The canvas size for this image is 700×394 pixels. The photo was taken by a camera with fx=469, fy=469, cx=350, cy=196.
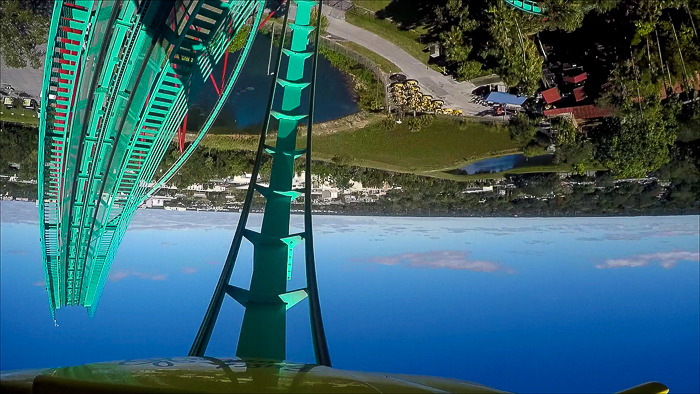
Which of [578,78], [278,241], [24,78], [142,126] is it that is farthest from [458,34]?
[24,78]

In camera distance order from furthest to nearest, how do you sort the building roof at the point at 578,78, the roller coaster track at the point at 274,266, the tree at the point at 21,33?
the building roof at the point at 578,78 → the tree at the point at 21,33 → the roller coaster track at the point at 274,266

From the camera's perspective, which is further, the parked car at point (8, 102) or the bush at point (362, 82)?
the bush at point (362, 82)

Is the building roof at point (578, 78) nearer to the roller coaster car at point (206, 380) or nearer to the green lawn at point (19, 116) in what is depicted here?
the roller coaster car at point (206, 380)

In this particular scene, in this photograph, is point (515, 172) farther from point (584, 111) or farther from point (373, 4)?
point (373, 4)

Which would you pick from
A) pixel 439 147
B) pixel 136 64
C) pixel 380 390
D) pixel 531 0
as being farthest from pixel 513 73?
pixel 380 390

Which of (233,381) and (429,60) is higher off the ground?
(429,60)

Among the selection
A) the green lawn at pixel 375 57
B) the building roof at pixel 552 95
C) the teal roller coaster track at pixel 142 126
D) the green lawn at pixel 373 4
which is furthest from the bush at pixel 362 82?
the building roof at pixel 552 95

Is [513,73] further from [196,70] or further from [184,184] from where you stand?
[184,184]
